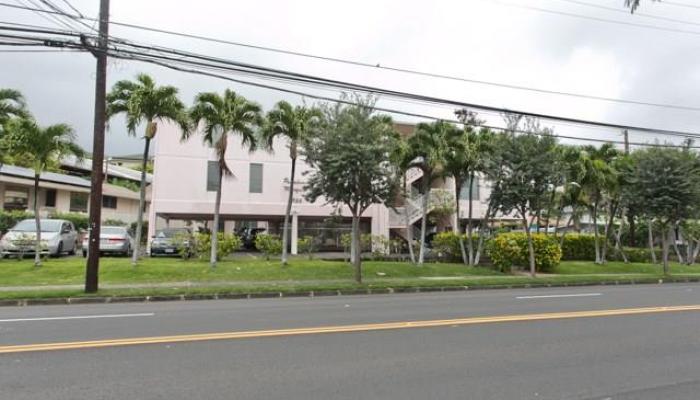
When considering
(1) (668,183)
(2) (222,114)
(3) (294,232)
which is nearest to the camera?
(2) (222,114)

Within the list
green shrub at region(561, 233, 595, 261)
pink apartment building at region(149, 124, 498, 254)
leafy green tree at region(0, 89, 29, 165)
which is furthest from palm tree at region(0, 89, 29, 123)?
green shrub at region(561, 233, 595, 261)

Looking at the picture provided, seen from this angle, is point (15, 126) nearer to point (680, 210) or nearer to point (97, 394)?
point (97, 394)

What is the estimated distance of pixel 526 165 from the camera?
20.3 metres

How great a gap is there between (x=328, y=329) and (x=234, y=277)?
9794 millimetres

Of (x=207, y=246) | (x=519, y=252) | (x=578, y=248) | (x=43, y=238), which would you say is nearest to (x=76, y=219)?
(x=43, y=238)

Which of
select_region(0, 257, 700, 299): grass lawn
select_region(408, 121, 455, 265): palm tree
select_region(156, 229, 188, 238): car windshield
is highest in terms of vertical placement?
select_region(408, 121, 455, 265): palm tree

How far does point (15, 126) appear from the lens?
17.9 metres

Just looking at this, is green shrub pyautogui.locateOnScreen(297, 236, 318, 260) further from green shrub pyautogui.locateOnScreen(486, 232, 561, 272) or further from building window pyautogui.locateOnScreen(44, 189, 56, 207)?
building window pyautogui.locateOnScreen(44, 189, 56, 207)

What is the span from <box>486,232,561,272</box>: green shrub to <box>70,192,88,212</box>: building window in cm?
2897

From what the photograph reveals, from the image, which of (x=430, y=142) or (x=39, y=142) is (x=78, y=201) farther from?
(x=430, y=142)

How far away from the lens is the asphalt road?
17.8 ft

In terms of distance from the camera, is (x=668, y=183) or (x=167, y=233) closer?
(x=668, y=183)

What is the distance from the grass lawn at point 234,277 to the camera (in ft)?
48.8

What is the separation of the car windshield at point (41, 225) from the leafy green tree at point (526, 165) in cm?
1887
